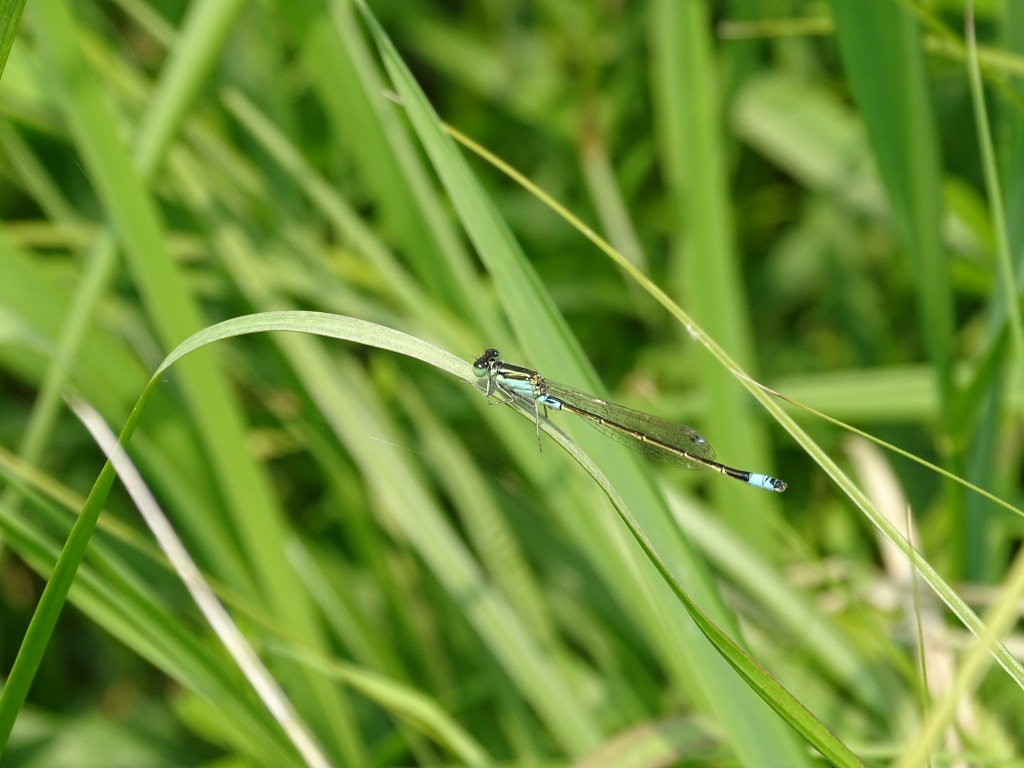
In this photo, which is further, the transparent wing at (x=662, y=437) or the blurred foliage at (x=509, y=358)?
the transparent wing at (x=662, y=437)

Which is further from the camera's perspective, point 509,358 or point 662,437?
point 662,437

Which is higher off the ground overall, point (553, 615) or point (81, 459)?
point (81, 459)

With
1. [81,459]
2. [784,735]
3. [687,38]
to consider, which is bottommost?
[784,735]

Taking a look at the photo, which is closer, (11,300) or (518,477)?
(11,300)

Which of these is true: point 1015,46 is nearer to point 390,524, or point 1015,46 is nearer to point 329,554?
point 390,524

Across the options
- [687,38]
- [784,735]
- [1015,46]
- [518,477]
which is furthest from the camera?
[518,477]

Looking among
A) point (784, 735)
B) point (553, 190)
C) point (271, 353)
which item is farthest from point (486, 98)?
point (784, 735)

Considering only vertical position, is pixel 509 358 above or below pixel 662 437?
above

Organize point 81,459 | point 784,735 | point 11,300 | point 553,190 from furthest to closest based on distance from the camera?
1. point 553,190
2. point 81,459
3. point 11,300
4. point 784,735

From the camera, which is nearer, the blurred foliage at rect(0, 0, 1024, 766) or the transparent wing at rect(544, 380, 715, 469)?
the blurred foliage at rect(0, 0, 1024, 766)
